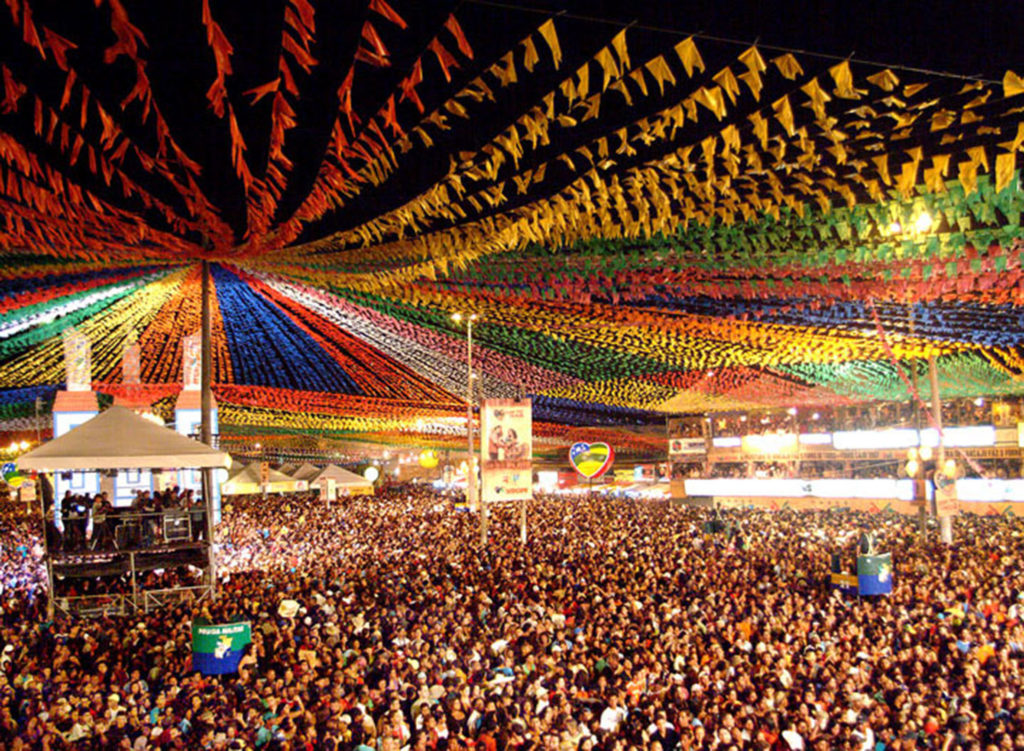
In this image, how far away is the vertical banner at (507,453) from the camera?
16750mm

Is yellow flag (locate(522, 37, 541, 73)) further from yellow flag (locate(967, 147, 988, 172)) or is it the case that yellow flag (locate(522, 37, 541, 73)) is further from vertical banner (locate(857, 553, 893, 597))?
vertical banner (locate(857, 553, 893, 597))

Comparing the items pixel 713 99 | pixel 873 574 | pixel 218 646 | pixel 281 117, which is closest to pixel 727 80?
pixel 713 99

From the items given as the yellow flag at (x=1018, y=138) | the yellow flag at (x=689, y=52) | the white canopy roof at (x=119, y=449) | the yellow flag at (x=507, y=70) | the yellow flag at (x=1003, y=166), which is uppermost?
the yellow flag at (x=507, y=70)

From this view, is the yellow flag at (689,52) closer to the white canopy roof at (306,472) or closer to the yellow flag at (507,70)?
the yellow flag at (507,70)

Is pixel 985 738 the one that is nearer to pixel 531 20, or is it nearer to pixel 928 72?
pixel 928 72

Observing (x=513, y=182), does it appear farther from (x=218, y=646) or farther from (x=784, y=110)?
(x=218, y=646)

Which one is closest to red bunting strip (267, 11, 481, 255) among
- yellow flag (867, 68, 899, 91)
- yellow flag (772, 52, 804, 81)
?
yellow flag (772, 52, 804, 81)

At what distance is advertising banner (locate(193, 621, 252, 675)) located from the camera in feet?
32.4

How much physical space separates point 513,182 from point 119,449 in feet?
22.7

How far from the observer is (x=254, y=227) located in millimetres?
9883

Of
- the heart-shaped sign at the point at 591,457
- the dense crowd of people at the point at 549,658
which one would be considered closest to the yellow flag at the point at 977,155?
the dense crowd of people at the point at 549,658

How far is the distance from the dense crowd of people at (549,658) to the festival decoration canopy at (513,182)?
4.77m

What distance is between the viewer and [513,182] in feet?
26.5

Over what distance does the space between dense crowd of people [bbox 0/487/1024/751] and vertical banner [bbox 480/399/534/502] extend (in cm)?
144
